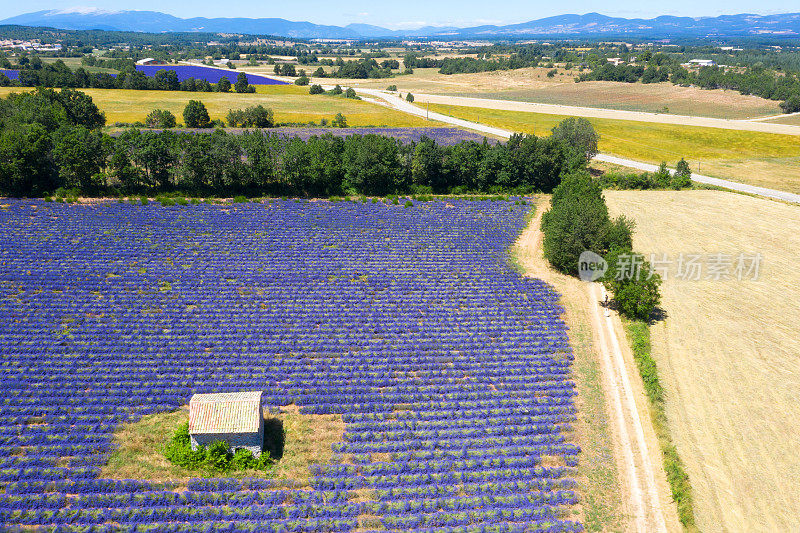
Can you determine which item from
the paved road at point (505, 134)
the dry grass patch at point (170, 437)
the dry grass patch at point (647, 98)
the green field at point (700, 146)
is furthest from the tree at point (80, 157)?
the dry grass patch at point (647, 98)

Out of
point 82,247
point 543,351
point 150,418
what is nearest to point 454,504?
point 543,351

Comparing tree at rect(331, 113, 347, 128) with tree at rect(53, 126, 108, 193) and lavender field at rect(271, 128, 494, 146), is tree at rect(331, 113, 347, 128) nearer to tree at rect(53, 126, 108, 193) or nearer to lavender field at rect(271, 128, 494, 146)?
lavender field at rect(271, 128, 494, 146)

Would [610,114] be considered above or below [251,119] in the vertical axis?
below

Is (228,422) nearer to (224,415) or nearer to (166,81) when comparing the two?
(224,415)

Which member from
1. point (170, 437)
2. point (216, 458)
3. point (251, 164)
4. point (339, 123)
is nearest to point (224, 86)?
point (339, 123)

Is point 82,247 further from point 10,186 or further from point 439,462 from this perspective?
point 439,462

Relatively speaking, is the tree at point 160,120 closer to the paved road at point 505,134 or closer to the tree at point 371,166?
the tree at point 371,166
